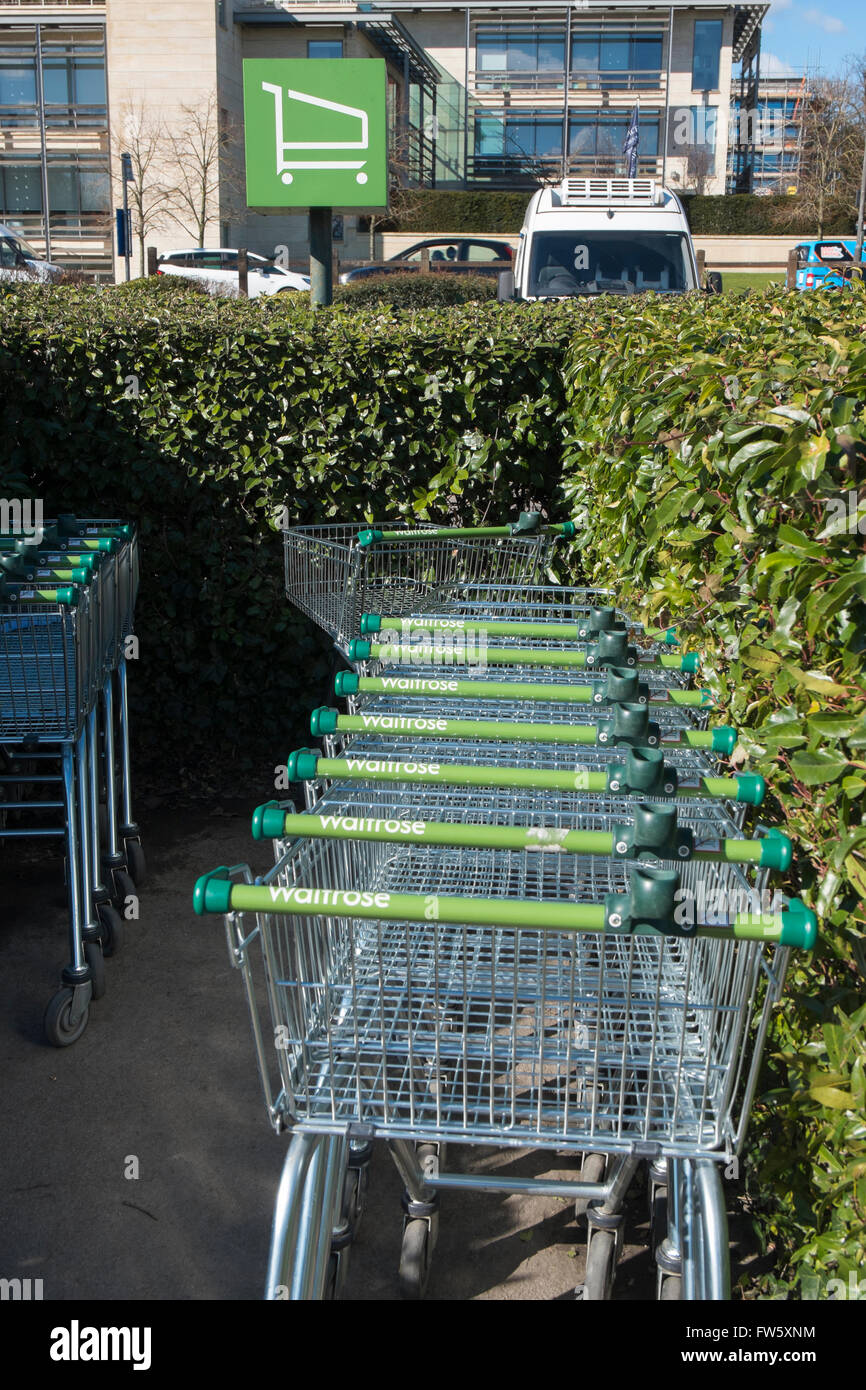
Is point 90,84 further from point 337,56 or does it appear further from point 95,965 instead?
point 95,965

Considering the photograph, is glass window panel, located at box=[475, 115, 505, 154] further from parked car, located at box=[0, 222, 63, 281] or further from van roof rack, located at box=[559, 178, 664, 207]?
van roof rack, located at box=[559, 178, 664, 207]

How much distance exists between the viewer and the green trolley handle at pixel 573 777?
6.77ft

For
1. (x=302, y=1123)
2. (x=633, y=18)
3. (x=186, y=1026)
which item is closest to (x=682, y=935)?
(x=302, y=1123)

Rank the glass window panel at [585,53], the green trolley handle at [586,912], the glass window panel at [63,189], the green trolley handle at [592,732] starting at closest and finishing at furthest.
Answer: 1. the green trolley handle at [586,912]
2. the green trolley handle at [592,732]
3. the glass window panel at [63,189]
4. the glass window panel at [585,53]

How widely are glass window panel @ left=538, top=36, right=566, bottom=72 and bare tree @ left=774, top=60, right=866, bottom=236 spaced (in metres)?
9.69

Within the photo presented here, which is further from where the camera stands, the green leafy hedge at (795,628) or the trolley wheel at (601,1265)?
the trolley wheel at (601,1265)

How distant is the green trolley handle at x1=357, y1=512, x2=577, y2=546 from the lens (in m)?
4.57

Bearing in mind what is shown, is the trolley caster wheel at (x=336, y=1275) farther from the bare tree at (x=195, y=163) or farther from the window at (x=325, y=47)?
the window at (x=325, y=47)

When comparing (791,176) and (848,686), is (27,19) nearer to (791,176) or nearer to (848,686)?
(791,176)

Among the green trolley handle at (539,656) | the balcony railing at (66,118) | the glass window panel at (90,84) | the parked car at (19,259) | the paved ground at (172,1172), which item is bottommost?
the paved ground at (172,1172)

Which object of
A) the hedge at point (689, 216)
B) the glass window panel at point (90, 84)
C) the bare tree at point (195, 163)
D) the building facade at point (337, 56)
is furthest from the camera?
the glass window panel at point (90, 84)

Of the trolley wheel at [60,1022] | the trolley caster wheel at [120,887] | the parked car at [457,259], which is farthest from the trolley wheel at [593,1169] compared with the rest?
the parked car at [457,259]

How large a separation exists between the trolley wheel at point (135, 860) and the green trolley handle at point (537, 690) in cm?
250
